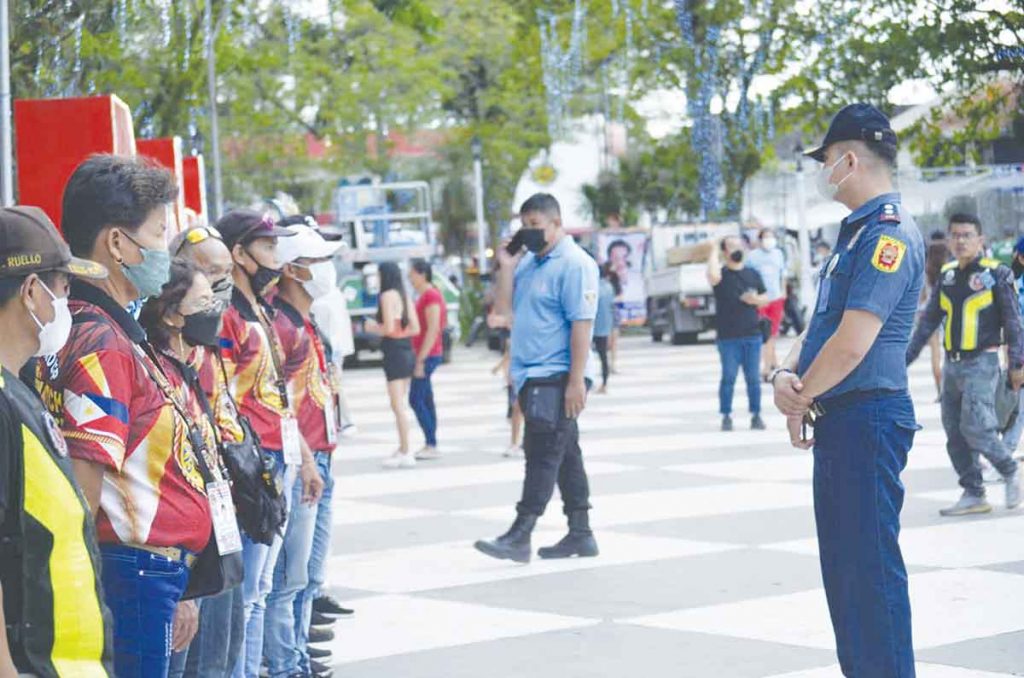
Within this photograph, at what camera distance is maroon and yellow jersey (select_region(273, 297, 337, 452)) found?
7.19 m

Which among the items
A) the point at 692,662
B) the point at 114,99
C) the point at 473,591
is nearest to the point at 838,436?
the point at 692,662

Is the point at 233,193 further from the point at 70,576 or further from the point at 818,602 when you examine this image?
the point at 70,576

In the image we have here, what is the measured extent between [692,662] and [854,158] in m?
2.34

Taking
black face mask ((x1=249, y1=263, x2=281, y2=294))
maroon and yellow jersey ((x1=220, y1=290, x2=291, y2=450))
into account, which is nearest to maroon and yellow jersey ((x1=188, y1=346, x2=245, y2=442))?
maroon and yellow jersey ((x1=220, y1=290, x2=291, y2=450))

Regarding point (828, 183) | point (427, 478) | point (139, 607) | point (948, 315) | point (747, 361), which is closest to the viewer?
point (139, 607)

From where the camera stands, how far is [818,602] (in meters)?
8.09

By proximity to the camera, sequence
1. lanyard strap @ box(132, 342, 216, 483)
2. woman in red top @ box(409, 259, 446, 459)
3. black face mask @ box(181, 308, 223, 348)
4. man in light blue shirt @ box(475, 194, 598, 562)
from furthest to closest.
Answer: woman in red top @ box(409, 259, 446, 459) → man in light blue shirt @ box(475, 194, 598, 562) → black face mask @ box(181, 308, 223, 348) → lanyard strap @ box(132, 342, 216, 483)

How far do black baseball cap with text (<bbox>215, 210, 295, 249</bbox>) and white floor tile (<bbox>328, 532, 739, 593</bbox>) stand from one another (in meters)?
2.70

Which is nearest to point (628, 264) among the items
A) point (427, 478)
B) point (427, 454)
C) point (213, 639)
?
point (427, 454)

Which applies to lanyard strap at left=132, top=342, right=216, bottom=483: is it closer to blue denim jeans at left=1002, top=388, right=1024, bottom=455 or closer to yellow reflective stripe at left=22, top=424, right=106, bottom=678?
yellow reflective stripe at left=22, top=424, right=106, bottom=678

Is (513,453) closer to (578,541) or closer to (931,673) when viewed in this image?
(578,541)

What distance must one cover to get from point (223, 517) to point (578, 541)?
514 centimetres

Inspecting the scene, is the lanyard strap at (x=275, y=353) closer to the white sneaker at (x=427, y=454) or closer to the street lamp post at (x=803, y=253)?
the white sneaker at (x=427, y=454)

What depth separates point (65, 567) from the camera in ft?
10.9
